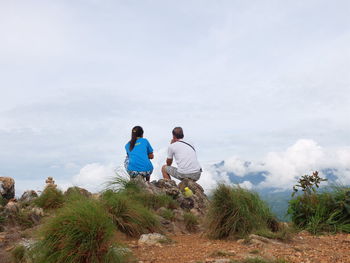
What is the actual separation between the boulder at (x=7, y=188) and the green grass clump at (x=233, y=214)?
7579 millimetres

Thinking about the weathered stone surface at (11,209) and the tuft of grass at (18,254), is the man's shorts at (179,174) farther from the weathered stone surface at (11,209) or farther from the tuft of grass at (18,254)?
the tuft of grass at (18,254)

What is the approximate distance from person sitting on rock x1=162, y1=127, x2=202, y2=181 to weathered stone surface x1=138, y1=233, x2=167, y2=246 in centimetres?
629

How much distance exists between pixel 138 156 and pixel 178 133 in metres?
1.82

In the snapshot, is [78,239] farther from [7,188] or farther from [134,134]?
[7,188]

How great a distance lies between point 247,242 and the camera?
24.0 ft

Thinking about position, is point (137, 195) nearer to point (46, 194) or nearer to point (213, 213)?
point (46, 194)

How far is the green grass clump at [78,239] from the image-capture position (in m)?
5.59

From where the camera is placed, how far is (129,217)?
8.32 m

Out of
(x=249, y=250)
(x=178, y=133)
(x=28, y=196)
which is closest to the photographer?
(x=249, y=250)

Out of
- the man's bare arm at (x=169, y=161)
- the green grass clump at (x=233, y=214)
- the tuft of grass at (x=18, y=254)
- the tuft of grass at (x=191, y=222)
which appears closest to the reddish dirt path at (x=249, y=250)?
the green grass clump at (x=233, y=214)

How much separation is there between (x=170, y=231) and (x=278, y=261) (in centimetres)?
394

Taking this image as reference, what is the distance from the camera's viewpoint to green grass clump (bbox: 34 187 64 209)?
10680 millimetres

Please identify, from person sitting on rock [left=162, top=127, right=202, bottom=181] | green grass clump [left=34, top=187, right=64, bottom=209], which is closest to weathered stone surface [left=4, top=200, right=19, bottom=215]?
green grass clump [left=34, top=187, right=64, bottom=209]

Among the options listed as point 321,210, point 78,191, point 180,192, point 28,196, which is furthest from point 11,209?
point 321,210
